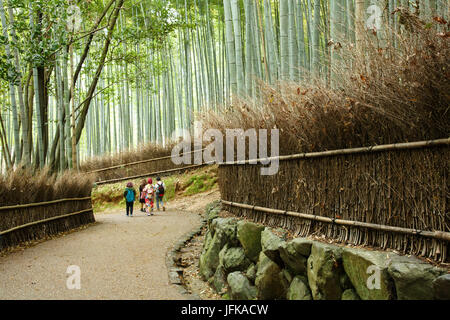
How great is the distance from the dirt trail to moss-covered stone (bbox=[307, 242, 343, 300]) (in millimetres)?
1451

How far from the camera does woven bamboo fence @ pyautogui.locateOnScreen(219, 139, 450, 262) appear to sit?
2.14 metres

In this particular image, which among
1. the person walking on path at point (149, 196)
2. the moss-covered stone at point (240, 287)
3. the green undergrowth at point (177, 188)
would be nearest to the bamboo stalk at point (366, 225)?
the moss-covered stone at point (240, 287)

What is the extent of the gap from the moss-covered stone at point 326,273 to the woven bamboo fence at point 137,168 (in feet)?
28.1

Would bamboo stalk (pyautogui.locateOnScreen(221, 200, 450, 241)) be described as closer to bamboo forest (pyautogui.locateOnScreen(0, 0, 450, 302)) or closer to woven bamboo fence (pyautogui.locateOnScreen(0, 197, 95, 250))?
bamboo forest (pyautogui.locateOnScreen(0, 0, 450, 302))

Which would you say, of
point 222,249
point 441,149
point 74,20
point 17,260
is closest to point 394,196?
point 441,149

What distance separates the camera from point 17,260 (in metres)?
4.49

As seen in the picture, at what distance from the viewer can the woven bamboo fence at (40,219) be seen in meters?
5.06

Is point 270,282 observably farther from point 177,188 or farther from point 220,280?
point 177,188

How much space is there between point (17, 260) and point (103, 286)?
1598 mm

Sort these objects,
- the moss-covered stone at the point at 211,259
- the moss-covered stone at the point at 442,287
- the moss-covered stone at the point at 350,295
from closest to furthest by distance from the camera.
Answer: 1. the moss-covered stone at the point at 442,287
2. the moss-covered stone at the point at 350,295
3. the moss-covered stone at the point at 211,259

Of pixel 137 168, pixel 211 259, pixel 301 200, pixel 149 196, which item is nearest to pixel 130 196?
pixel 149 196

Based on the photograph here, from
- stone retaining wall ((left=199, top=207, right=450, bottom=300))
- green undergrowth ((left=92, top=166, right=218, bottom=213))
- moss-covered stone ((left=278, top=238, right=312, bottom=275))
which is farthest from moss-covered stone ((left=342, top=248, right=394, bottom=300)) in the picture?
green undergrowth ((left=92, top=166, right=218, bottom=213))
